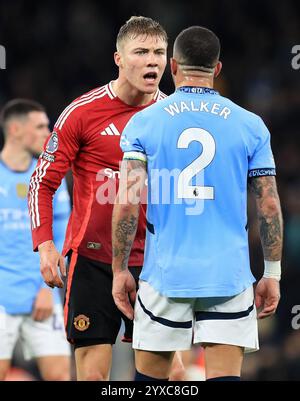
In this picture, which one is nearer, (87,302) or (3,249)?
(87,302)

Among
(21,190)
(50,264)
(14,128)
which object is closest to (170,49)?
(14,128)

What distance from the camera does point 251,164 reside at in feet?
15.0

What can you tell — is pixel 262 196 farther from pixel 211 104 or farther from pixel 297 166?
pixel 297 166

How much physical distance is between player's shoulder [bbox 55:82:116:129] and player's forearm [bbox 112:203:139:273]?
90 centimetres

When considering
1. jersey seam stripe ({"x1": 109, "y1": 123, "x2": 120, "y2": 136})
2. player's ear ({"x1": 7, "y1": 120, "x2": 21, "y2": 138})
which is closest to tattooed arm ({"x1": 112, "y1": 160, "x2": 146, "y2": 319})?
jersey seam stripe ({"x1": 109, "y1": 123, "x2": 120, "y2": 136})

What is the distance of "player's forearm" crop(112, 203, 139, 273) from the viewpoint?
4.52 meters

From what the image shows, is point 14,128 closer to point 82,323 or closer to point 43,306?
point 43,306

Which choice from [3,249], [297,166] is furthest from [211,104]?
[297,166]

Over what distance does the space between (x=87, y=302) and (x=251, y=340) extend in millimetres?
1093

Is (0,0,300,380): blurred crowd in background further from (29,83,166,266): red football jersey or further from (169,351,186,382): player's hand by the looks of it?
(29,83,166,266): red football jersey

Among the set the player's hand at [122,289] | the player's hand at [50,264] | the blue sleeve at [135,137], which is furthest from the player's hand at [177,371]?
the blue sleeve at [135,137]

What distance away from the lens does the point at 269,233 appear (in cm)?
456

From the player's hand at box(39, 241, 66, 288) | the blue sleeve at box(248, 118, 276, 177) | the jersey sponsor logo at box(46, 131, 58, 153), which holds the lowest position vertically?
the player's hand at box(39, 241, 66, 288)

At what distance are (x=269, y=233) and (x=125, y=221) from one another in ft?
2.14
